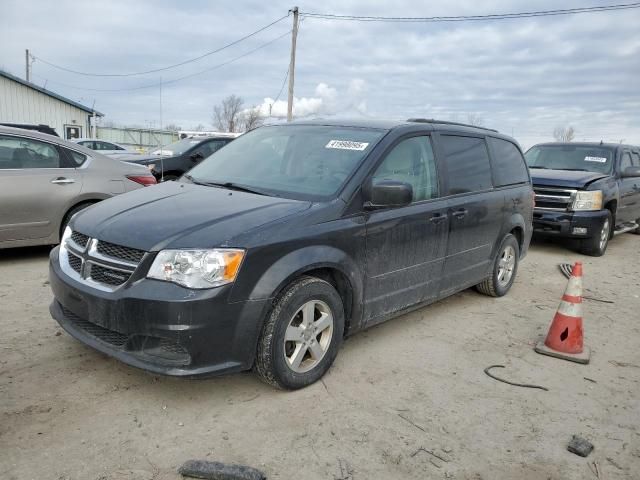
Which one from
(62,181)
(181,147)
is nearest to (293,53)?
(181,147)

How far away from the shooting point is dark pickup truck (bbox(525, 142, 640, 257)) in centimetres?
858

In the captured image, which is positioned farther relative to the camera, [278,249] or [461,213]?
[461,213]

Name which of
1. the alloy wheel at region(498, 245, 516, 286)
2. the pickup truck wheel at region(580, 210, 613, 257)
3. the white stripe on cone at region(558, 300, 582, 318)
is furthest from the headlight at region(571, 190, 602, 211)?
the white stripe on cone at region(558, 300, 582, 318)

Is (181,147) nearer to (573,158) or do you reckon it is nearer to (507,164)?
(507,164)

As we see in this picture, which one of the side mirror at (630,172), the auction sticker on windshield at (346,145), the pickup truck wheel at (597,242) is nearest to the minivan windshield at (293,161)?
the auction sticker on windshield at (346,145)

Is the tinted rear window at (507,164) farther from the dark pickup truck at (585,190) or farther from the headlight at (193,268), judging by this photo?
the headlight at (193,268)

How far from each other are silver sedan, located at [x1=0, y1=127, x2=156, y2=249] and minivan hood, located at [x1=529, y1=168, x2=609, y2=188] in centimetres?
667

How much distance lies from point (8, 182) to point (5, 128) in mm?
699

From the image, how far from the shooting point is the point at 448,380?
3.73 meters

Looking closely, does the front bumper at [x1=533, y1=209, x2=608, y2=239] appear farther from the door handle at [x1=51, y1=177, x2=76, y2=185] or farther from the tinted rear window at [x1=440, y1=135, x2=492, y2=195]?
the door handle at [x1=51, y1=177, x2=76, y2=185]

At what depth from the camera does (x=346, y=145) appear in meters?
4.04

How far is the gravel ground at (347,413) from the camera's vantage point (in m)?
2.67

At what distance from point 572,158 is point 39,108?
78.3 ft

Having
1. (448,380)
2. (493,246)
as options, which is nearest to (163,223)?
(448,380)
